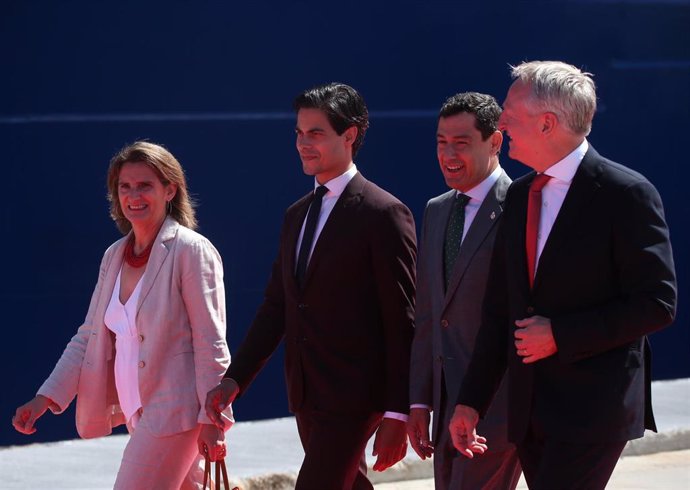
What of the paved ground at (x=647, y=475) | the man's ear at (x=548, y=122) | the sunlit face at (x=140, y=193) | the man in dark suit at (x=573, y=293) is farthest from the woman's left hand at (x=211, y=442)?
the paved ground at (x=647, y=475)

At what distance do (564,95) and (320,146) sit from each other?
1239 mm

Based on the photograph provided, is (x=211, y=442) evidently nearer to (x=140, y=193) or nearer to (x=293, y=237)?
(x=293, y=237)

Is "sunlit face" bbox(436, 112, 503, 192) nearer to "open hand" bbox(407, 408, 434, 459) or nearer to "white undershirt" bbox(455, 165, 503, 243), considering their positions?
"white undershirt" bbox(455, 165, 503, 243)

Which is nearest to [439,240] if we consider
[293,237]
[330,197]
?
[330,197]

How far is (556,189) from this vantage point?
4223 millimetres

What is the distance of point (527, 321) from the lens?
13.4 ft

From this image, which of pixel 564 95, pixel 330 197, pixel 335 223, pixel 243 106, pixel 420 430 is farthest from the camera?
pixel 243 106

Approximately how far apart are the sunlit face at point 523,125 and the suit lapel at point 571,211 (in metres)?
0.16

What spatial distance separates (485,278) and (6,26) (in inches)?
173

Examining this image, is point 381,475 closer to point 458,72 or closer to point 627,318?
point 458,72

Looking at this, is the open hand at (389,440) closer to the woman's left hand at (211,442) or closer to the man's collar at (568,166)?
the woman's left hand at (211,442)

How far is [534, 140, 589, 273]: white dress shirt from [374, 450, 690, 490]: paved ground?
3707 mm

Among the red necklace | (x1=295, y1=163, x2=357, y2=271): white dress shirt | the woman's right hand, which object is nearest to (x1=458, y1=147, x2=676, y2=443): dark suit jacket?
(x1=295, y1=163, x2=357, y2=271): white dress shirt

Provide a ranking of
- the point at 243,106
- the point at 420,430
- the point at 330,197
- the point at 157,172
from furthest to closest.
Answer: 1. the point at 243,106
2. the point at 157,172
3. the point at 330,197
4. the point at 420,430
